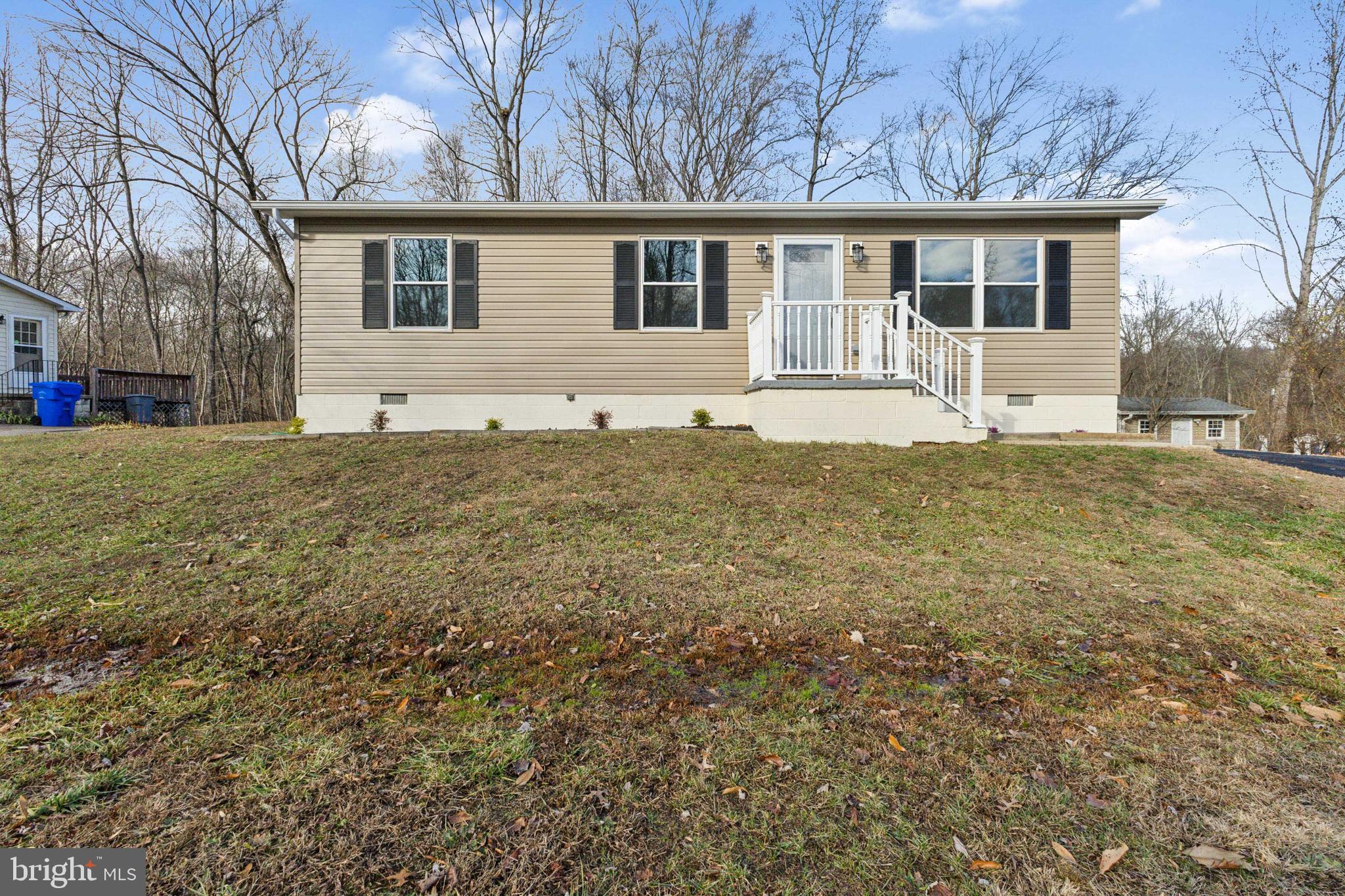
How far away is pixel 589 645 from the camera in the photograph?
10.0 feet

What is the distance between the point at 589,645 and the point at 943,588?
221cm

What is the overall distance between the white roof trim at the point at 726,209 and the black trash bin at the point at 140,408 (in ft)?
27.6

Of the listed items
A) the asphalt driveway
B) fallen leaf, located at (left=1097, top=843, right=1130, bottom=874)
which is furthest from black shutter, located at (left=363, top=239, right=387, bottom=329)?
→ the asphalt driveway

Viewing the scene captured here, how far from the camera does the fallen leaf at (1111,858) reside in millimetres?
1655

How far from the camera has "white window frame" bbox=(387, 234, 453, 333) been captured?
9.34m

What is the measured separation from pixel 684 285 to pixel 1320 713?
816 centimetres

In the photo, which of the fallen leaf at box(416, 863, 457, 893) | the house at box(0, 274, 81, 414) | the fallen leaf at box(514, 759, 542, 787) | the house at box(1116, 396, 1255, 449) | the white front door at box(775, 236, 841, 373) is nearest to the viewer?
the fallen leaf at box(416, 863, 457, 893)

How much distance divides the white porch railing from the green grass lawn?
2478 millimetres

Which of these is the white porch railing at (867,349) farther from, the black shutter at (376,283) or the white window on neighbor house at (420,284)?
the black shutter at (376,283)

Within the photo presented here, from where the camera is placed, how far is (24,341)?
57.2 ft

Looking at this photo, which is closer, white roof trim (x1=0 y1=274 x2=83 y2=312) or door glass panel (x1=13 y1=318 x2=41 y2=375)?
white roof trim (x1=0 y1=274 x2=83 y2=312)

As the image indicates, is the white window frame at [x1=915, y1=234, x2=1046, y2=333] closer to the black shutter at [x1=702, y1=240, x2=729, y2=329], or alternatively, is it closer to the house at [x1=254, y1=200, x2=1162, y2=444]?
the house at [x1=254, y1=200, x2=1162, y2=444]

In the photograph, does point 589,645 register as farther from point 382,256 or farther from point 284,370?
point 284,370

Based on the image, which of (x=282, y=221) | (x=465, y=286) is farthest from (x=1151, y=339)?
(x=282, y=221)
